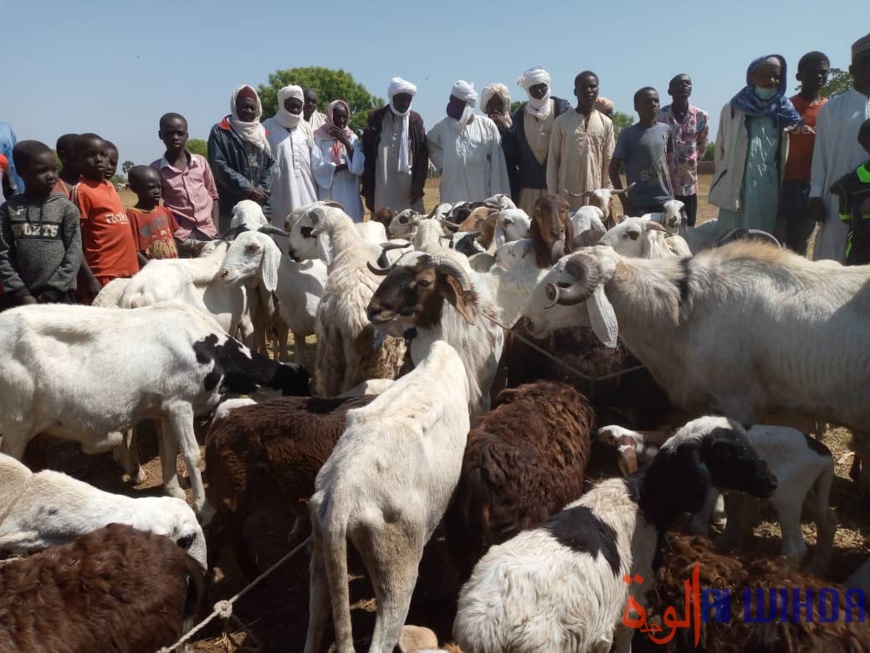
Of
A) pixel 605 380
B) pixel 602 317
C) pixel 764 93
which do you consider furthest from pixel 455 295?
pixel 764 93

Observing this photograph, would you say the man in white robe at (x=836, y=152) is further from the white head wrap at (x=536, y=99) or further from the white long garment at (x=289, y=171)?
the white long garment at (x=289, y=171)

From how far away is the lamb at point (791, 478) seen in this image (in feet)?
12.1

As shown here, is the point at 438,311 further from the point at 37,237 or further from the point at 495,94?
the point at 495,94

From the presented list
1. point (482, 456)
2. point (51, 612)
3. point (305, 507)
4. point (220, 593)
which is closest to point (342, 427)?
point (305, 507)

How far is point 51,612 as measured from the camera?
8.51 ft

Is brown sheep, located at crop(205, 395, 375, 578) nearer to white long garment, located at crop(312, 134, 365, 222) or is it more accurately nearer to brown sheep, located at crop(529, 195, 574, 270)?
brown sheep, located at crop(529, 195, 574, 270)

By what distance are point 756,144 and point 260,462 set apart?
5966mm

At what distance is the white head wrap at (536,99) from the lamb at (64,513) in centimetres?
743

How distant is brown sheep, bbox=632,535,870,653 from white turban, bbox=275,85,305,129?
7482 mm

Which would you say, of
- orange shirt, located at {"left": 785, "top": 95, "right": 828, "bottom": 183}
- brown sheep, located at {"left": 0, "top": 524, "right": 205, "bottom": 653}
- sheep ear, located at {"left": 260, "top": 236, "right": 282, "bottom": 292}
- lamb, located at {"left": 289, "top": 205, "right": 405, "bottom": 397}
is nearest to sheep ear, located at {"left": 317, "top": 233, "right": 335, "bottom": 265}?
lamb, located at {"left": 289, "top": 205, "right": 405, "bottom": 397}

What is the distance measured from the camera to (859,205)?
5289 millimetres

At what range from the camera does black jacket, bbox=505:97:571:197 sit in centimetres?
949

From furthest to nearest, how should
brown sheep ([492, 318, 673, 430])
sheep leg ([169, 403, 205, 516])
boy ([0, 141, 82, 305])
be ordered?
boy ([0, 141, 82, 305]) → brown sheep ([492, 318, 673, 430]) → sheep leg ([169, 403, 205, 516])

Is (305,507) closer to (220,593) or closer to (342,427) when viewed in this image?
(342,427)
